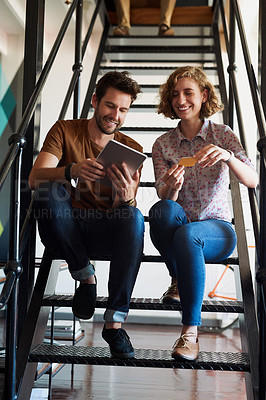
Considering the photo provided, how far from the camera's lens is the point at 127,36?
12.9ft

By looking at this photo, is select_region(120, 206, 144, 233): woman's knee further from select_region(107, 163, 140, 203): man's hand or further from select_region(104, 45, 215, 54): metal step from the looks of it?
select_region(104, 45, 215, 54): metal step

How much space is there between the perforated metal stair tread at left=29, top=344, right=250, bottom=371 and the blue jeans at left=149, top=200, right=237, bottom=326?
0.44 ft

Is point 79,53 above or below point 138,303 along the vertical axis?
above

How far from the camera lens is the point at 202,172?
77.9 inches

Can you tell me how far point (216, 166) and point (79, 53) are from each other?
1219 mm

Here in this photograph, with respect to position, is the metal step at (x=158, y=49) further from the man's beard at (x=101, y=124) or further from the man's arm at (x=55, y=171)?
the man's arm at (x=55, y=171)

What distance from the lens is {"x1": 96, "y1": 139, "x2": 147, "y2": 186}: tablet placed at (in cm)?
169

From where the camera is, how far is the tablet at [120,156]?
1689 mm

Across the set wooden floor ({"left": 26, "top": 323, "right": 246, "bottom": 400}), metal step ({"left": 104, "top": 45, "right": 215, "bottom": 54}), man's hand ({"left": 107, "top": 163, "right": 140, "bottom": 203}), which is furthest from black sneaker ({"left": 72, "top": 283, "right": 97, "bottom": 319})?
metal step ({"left": 104, "top": 45, "right": 215, "bottom": 54})

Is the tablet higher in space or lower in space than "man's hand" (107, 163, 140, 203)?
higher

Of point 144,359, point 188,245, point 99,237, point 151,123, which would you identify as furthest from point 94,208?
point 151,123

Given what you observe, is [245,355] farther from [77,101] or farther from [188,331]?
[77,101]

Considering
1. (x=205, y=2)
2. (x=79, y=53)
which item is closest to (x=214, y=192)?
(x=79, y=53)

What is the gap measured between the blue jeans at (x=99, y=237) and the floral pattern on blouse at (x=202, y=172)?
0.26 metres
